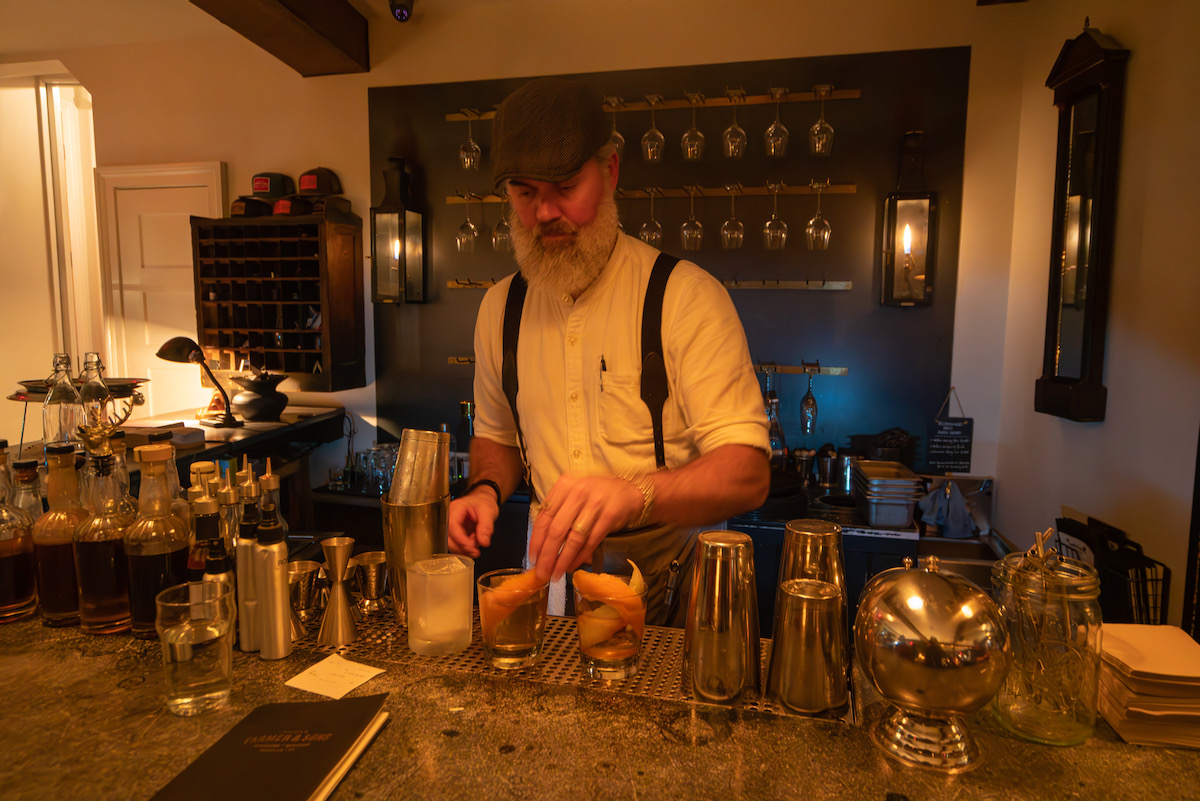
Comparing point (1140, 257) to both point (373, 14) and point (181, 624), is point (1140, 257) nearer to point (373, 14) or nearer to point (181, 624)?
point (181, 624)

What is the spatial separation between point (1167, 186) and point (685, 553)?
6.25 ft

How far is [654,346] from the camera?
185cm

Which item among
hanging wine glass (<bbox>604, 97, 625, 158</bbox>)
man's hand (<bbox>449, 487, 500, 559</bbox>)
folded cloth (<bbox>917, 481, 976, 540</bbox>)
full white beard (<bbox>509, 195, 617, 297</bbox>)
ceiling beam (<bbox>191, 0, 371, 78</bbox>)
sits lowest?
folded cloth (<bbox>917, 481, 976, 540</bbox>)

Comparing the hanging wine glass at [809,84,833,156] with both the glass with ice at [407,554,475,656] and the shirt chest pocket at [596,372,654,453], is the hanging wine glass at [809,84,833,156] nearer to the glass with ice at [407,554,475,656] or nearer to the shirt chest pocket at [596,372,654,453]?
the shirt chest pocket at [596,372,654,453]

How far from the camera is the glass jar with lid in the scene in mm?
977

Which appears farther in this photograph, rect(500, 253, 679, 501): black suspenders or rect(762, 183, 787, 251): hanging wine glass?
rect(762, 183, 787, 251): hanging wine glass

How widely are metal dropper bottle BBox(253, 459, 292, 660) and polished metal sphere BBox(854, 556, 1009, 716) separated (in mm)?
930

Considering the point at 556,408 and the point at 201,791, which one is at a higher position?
the point at 556,408

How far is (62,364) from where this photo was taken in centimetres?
193

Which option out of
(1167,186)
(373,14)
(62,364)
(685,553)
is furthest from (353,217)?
(1167,186)

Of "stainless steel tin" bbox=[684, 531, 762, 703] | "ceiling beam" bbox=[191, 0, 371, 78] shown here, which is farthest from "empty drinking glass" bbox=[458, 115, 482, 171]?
"stainless steel tin" bbox=[684, 531, 762, 703]

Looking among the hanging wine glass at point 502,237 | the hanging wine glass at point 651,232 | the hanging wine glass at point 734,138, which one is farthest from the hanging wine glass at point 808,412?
the hanging wine glass at point 502,237

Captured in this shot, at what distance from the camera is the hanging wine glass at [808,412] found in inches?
145

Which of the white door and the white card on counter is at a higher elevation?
the white door
